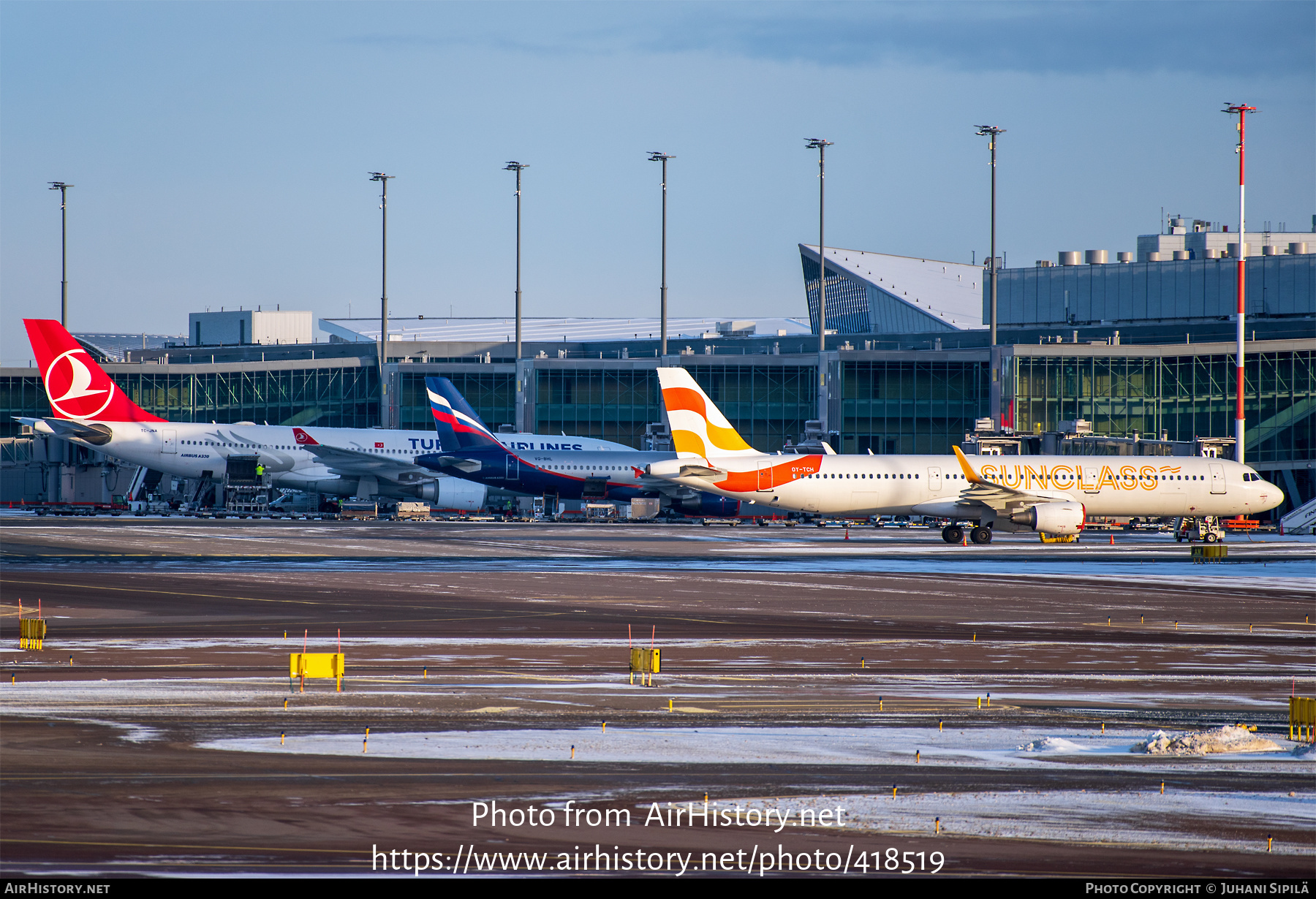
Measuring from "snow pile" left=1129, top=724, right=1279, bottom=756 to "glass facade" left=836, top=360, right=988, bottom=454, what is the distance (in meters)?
73.8

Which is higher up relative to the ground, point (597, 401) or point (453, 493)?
point (597, 401)

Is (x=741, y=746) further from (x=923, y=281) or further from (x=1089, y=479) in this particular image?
(x=923, y=281)

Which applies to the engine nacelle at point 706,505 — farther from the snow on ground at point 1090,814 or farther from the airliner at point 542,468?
the snow on ground at point 1090,814

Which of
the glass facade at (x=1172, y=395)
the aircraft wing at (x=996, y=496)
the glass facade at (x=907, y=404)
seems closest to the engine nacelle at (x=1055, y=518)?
the aircraft wing at (x=996, y=496)

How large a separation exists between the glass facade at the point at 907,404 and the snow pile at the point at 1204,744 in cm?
7377

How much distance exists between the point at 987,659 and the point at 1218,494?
40.9 meters

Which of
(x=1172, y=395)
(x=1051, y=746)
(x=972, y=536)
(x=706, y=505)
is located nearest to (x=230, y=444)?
(x=706, y=505)

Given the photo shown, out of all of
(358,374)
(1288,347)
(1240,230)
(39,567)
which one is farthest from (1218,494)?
(358,374)

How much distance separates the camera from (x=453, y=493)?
74688 mm

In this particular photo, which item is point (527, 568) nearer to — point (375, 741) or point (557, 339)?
point (375, 741)

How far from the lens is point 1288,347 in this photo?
8300 cm

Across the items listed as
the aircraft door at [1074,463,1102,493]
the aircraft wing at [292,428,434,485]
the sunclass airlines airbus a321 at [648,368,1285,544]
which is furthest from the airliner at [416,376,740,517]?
the aircraft door at [1074,463,1102,493]

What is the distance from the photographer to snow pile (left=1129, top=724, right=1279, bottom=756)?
14.8 m

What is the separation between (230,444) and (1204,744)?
68338 mm
